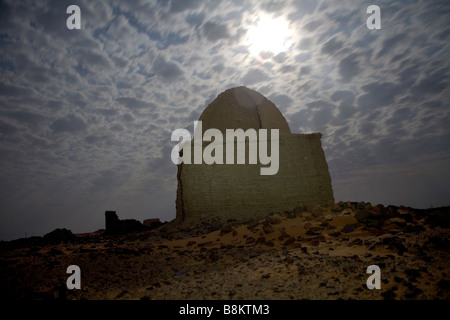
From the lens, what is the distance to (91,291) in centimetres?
348

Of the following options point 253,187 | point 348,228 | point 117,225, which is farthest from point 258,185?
point 117,225

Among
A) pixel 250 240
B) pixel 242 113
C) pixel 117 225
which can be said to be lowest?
pixel 117 225

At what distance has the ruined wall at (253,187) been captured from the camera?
1216 cm

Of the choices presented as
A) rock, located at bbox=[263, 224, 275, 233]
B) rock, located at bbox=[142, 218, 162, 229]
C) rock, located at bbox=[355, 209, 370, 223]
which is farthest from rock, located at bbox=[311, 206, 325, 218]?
rock, located at bbox=[142, 218, 162, 229]

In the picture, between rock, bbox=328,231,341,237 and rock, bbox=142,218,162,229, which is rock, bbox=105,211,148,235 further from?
rock, bbox=328,231,341,237

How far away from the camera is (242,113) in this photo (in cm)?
1495

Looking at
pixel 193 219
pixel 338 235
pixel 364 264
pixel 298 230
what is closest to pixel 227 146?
pixel 193 219

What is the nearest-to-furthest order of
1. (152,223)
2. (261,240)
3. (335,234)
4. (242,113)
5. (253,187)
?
(335,234), (261,240), (253,187), (242,113), (152,223)

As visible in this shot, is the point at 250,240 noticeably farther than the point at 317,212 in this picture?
No

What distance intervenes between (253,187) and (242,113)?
5121mm

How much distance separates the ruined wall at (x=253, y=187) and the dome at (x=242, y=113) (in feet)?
8.08

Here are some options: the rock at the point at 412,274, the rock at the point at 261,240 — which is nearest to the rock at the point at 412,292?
the rock at the point at 412,274

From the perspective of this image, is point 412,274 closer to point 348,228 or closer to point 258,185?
point 348,228
